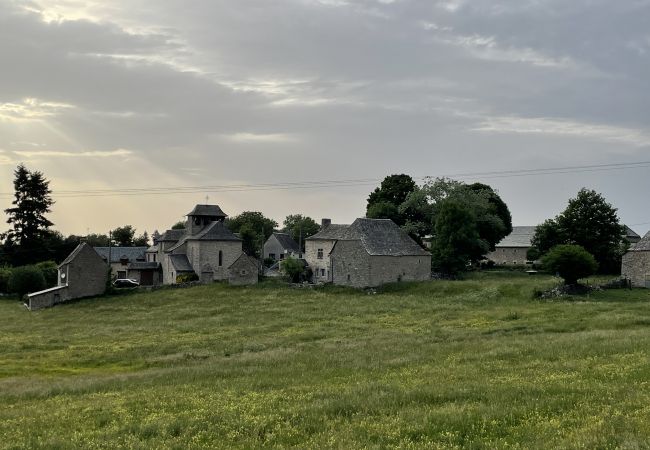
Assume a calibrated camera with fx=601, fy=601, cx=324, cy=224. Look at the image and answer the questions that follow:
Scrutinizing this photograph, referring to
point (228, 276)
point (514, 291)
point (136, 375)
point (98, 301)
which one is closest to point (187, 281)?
point (228, 276)

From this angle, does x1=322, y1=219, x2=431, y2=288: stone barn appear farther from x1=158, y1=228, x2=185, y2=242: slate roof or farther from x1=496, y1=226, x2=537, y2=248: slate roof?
x1=496, y1=226, x2=537, y2=248: slate roof

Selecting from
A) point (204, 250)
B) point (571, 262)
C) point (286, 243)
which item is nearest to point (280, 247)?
point (286, 243)

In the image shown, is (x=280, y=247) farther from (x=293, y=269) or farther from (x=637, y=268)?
(x=637, y=268)

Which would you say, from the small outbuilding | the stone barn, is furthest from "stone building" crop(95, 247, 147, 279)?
the stone barn

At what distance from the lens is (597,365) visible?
19.4 metres

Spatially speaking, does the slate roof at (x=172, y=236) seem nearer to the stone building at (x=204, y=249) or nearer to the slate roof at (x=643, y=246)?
the stone building at (x=204, y=249)

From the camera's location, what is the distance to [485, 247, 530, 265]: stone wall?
4931 inches

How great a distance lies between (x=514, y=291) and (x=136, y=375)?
37265mm

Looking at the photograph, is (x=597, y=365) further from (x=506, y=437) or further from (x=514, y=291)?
(x=514, y=291)

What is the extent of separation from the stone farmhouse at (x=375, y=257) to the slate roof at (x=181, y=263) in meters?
18.5

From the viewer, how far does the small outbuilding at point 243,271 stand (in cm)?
7219

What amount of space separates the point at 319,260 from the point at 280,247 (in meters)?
36.8

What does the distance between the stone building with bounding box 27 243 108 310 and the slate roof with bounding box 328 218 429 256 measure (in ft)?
93.6

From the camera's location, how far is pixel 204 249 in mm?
77188
